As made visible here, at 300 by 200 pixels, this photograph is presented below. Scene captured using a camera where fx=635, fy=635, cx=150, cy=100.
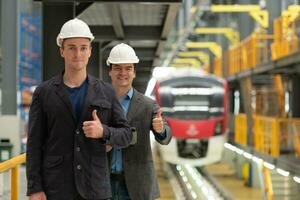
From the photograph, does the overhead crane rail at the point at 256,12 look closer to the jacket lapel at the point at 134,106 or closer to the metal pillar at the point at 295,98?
the metal pillar at the point at 295,98

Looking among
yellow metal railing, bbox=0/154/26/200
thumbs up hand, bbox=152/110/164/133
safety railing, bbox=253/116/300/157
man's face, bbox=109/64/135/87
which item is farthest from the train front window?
thumbs up hand, bbox=152/110/164/133

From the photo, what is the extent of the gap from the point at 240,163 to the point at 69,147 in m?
17.8

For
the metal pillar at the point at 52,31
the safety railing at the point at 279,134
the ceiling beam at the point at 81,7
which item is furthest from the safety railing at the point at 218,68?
the metal pillar at the point at 52,31

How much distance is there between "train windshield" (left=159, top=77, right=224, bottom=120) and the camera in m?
17.8

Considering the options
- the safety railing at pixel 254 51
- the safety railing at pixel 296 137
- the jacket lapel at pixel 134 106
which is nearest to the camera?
the jacket lapel at pixel 134 106

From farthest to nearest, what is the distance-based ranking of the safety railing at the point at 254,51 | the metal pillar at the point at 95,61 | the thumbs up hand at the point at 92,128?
the safety railing at the point at 254,51 < the metal pillar at the point at 95,61 < the thumbs up hand at the point at 92,128

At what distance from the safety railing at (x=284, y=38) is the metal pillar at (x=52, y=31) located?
27.3ft

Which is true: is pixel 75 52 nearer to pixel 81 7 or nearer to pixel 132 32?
pixel 81 7

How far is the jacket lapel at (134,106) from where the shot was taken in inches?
176

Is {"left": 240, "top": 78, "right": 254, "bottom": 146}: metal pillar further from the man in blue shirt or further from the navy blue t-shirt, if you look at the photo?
the navy blue t-shirt

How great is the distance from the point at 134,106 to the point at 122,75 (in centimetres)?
24

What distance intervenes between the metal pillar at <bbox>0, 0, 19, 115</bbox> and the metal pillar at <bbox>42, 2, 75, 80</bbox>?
368 centimetres

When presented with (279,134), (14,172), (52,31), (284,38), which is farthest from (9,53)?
(284,38)

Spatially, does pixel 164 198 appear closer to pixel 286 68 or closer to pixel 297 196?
pixel 286 68
